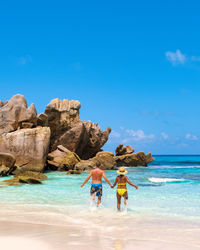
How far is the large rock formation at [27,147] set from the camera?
82.0 ft

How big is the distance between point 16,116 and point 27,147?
165 inches

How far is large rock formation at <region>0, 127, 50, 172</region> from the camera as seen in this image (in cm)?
2498

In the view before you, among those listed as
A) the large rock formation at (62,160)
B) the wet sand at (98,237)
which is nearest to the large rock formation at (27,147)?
the large rock formation at (62,160)

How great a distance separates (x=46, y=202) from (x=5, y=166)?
39.5 ft

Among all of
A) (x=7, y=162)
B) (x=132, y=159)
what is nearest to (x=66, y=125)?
(x=132, y=159)

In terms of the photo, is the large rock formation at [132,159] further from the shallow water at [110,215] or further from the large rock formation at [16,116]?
the shallow water at [110,215]

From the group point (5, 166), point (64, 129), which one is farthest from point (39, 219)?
point (64, 129)

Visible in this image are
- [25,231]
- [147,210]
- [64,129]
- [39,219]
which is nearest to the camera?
[25,231]

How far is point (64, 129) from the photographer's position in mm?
34375

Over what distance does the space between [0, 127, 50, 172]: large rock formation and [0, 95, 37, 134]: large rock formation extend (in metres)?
1.40

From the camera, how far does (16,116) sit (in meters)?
27.7

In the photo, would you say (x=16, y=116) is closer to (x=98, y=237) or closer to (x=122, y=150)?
(x=122, y=150)

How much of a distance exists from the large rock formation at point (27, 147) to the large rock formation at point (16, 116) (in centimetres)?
140

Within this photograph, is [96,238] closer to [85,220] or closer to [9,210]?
[85,220]
